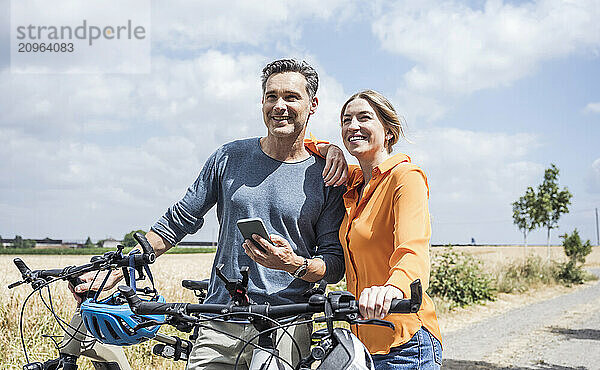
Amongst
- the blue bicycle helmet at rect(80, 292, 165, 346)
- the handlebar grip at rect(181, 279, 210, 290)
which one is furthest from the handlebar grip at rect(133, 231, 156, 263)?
the handlebar grip at rect(181, 279, 210, 290)

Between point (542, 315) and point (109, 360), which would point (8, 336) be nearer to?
point (109, 360)

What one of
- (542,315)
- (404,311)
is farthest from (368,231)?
(542,315)

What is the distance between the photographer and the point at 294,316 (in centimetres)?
218

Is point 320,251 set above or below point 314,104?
below

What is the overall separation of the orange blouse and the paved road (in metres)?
6.36

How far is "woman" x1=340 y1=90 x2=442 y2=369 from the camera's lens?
253 cm

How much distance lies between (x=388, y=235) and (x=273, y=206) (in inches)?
25.8

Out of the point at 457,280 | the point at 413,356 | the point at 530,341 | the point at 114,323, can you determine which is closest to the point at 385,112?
the point at 413,356

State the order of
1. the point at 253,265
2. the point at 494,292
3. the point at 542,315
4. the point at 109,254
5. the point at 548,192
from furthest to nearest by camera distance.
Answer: the point at 548,192
the point at 494,292
the point at 542,315
the point at 253,265
the point at 109,254

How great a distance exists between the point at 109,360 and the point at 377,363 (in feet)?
6.21

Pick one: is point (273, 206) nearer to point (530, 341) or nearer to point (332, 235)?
point (332, 235)

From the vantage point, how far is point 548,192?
26.5 metres

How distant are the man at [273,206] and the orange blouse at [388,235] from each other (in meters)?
0.22

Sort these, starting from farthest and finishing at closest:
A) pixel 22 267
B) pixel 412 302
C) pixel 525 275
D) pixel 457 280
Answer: pixel 525 275 < pixel 457 280 < pixel 22 267 < pixel 412 302
